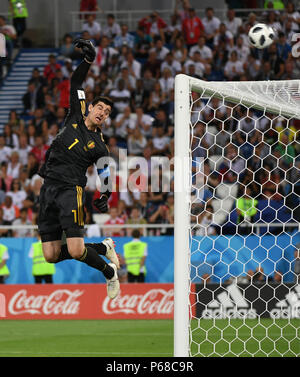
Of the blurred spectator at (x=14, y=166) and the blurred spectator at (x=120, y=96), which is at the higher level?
the blurred spectator at (x=120, y=96)

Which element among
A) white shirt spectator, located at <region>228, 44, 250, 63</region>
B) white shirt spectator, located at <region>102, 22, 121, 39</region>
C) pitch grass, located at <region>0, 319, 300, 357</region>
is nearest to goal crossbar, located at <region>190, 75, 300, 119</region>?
pitch grass, located at <region>0, 319, 300, 357</region>

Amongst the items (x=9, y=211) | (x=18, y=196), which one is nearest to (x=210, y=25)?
(x=18, y=196)

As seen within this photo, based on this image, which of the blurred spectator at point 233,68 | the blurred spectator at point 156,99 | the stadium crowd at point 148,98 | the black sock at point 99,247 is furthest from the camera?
the blurred spectator at point 233,68

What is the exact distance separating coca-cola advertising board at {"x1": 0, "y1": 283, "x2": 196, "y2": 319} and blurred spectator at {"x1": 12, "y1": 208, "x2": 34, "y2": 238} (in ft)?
4.04

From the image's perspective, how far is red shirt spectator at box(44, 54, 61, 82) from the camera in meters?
18.8

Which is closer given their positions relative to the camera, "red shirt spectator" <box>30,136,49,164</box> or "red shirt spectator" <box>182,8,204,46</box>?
"red shirt spectator" <box>30,136,49,164</box>

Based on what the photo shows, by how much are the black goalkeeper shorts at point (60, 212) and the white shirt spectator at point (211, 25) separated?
11.5 meters

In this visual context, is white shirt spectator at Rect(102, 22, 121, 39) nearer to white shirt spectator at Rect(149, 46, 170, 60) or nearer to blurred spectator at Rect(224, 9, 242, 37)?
white shirt spectator at Rect(149, 46, 170, 60)

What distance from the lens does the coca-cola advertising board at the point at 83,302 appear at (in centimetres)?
1339

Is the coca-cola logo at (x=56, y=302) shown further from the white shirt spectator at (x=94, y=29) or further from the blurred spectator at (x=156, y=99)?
the white shirt spectator at (x=94, y=29)

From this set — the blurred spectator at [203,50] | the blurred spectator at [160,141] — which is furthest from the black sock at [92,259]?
the blurred spectator at [203,50]

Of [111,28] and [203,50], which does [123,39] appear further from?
[203,50]

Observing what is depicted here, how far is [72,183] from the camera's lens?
25.8 feet

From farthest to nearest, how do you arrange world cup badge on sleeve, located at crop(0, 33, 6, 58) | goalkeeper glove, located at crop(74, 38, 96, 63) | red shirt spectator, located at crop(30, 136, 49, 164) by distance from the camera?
world cup badge on sleeve, located at crop(0, 33, 6, 58) → red shirt spectator, located at crop(30, 136, 49, 164) → goalkeeper glove, located at crop(74, 38, 96, 63)
